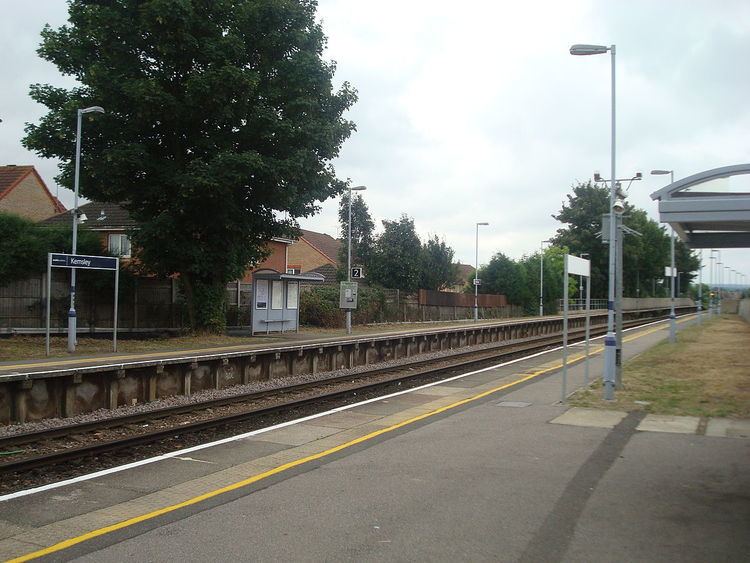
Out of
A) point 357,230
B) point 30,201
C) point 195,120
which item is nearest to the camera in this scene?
point 195,120

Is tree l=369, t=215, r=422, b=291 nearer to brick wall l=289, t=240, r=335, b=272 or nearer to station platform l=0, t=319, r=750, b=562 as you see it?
brick wall l=289, t=240, r=335, b=272

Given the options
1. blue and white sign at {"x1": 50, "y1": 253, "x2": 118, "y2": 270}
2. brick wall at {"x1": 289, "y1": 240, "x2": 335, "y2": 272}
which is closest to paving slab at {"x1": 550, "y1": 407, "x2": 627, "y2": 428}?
blue and white sign at {"x1": 50, "y1": 253, "x2": 118, "y2": 270}

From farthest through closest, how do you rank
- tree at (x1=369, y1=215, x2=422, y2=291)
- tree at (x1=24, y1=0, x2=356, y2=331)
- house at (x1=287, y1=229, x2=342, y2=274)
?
house at (x1=287, y1=229, x2=342, y2=274), tree at (x1=369, y1=215, x2=422, y2=291), tree at (x1=24, y1=0, x2=356, y2=331)

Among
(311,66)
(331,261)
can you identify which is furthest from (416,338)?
(331,261)

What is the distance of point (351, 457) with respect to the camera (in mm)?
7926

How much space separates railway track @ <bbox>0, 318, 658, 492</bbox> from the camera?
7891 mm

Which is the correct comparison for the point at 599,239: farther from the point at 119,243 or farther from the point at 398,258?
the point at 119,243

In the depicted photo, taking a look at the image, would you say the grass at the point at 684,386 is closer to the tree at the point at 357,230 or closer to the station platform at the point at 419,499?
the station platform at the point at 419,499

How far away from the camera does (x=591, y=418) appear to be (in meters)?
10.4

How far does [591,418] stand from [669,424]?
1136mm

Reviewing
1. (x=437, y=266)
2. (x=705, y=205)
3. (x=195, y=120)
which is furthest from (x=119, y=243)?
(x=705, y=205)

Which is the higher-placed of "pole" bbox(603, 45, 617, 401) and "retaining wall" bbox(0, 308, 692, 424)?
"pole" bbox(603, 45, 617, 401)

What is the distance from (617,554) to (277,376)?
520 inches

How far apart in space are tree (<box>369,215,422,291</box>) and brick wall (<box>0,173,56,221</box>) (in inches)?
902
